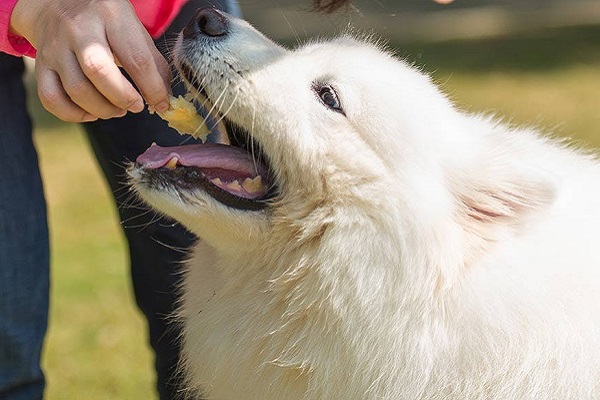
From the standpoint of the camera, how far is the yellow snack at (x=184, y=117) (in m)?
2.62

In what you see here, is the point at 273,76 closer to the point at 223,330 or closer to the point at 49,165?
the point at 223,330

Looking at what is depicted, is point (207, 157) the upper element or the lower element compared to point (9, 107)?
upper

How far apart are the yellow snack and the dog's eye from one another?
0.33 metres

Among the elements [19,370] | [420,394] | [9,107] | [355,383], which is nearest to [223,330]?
[355,383]

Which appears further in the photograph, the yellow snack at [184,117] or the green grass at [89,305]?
the green grass at [89,305]

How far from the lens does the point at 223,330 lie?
2807mm

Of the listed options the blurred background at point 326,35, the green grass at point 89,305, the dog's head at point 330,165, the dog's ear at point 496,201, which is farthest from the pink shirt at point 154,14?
the green grass at point 89,305

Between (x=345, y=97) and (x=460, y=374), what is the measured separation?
0.78 meters

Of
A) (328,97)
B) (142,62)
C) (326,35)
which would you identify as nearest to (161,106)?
(142,62)

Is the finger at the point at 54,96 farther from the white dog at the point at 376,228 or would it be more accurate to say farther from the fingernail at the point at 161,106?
the white dog at the point at 376,228

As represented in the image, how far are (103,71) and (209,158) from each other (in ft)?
1.79

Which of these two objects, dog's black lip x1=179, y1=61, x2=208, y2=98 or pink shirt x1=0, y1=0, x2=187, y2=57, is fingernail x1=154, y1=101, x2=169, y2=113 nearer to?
dog's black lip x1=179, y1=61, x2=208, y2=98

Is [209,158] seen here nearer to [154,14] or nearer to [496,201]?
[154,14]

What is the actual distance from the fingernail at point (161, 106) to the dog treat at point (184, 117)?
0.07m
